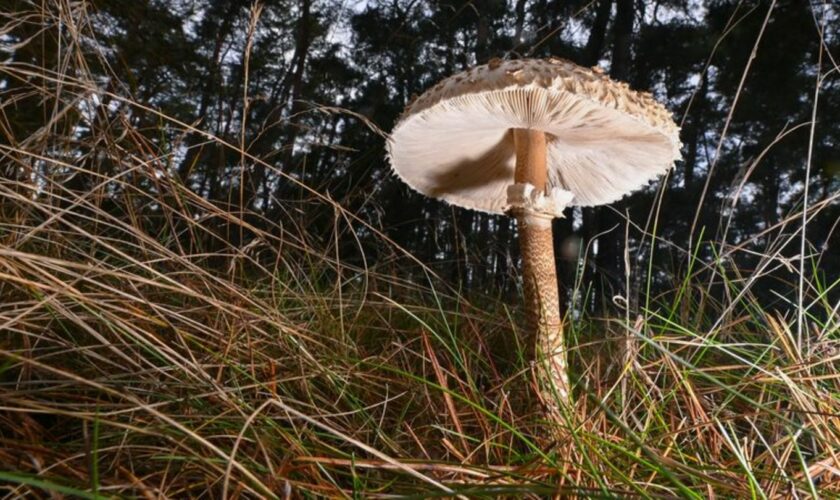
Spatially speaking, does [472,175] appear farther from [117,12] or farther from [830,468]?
[117,12]

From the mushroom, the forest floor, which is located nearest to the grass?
the forest floor

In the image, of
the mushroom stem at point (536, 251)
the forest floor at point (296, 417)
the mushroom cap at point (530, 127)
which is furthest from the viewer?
the mushroom stem at point (536, 251)

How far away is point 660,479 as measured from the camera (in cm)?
96

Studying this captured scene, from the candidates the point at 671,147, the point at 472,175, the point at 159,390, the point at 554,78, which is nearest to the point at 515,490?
the point at 159,390

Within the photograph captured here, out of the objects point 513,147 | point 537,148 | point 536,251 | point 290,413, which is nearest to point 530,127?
point 537,148

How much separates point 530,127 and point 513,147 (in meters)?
0.30

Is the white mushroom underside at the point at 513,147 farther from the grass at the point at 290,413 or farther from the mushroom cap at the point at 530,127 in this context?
the grass at the point at 290,413

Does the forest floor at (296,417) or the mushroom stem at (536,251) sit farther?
the mushroom stem at (536,251)

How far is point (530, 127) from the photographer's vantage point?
6.22 ft

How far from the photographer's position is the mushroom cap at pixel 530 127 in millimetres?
1422

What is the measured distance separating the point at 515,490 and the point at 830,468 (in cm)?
62

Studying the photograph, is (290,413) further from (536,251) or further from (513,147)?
(513,147)

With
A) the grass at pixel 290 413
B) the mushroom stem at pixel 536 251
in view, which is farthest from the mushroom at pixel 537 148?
the grass at pixel 290 413

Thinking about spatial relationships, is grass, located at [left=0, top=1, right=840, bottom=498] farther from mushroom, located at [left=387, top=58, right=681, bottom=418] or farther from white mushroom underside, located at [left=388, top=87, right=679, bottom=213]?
white mushroom underside, located at [left=388, top=87, right=679, bottom=213]
